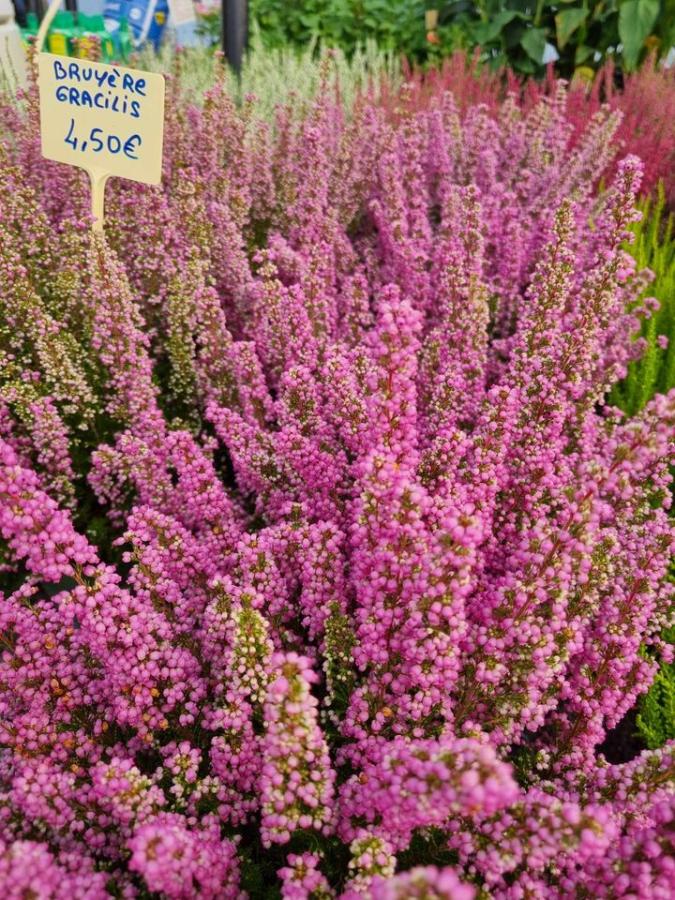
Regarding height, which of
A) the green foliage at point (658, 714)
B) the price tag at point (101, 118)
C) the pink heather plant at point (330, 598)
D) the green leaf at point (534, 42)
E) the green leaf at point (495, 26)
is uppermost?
the green leaf at point (495, 26)

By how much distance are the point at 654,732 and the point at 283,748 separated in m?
1.34

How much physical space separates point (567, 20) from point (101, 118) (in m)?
5.83

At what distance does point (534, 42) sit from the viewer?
6.74m

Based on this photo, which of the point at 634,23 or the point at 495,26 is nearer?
the point at 634,23

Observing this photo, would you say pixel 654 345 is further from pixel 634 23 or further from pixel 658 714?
pixel 634 23

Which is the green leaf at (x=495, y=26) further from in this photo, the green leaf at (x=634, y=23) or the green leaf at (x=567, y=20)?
the green leaf at (x=634, y=23)

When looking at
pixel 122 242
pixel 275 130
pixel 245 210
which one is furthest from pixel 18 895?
pixel 275 130

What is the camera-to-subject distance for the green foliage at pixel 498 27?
257 inches

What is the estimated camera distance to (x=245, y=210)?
10.0ft

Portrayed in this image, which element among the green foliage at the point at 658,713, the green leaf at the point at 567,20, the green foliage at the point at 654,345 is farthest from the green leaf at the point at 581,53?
the green foliage at the point at 658,713

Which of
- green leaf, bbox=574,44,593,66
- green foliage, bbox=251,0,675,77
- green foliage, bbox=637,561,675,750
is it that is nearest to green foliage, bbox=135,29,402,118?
green foliage, bbox=251,0,675,77

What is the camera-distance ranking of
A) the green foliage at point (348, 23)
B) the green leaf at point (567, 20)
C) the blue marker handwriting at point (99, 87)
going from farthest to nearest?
the green foliage at point (348, 23) < the green leaf at point (567, 20) < the blue marker handwriting at point (99, 87)

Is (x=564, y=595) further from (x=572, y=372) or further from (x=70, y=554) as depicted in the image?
(x=70, y=554)

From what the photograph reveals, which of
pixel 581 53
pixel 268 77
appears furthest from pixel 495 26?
pixel 268 77
